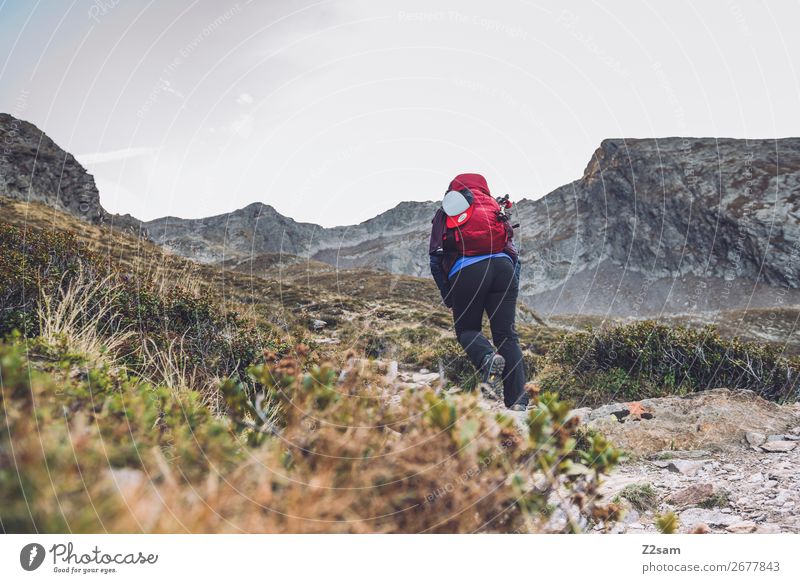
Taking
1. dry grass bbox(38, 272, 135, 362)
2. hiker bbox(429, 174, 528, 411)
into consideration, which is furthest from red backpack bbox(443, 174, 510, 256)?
dry grass bbox(38, 272, 135, 362)

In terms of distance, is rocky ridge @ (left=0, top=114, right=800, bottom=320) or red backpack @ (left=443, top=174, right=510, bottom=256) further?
rocky ridge @ (left=0, top=114, right=800, bottom=320)

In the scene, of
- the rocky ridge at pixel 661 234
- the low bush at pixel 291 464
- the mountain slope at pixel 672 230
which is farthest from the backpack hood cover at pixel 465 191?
the mountain slope at pixel 672 230

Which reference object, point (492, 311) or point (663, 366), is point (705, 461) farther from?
point (663, 366)

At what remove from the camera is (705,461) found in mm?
3115

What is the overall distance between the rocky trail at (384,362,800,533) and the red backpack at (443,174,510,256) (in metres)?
1.38

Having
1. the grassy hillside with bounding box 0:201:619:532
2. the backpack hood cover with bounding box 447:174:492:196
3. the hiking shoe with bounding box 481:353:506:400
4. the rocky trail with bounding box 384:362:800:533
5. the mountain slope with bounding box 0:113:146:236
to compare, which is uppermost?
the mountain slope with bounding box 0:113:146:236

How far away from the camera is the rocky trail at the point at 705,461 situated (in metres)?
2.08

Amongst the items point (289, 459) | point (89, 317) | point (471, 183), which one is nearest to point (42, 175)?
point (89, 317)

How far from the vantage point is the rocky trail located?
2.08 m

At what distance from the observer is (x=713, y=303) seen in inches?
2077

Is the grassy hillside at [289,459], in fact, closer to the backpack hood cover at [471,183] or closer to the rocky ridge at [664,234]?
the backpack hood cover at [471,183]

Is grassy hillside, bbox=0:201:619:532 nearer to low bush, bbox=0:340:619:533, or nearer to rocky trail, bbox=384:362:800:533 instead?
low bush, bbox=0:340:619:533
